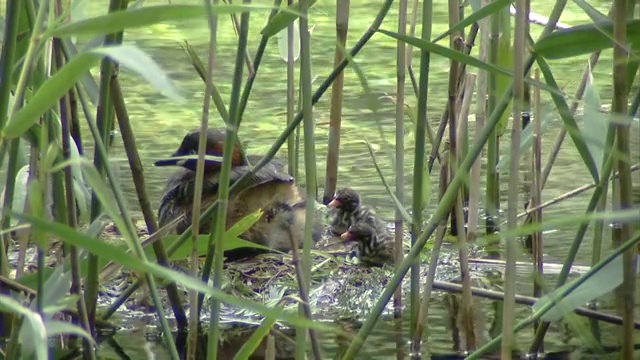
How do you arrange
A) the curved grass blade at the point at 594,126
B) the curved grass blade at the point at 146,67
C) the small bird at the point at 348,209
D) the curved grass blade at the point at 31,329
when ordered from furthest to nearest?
the small bird at the point at 348,209
the curved grass blade at the point at 594,126
the curved grass blade at the point at 31,329
the curved grass blade at the point at 146,67

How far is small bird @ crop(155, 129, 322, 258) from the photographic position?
395 centimetres

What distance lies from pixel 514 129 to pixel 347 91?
364cm

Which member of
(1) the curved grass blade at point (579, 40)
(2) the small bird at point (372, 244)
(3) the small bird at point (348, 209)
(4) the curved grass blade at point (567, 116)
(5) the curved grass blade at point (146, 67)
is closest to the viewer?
(5) the curved grass blade at point (146, 67)

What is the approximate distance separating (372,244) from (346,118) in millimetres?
1596

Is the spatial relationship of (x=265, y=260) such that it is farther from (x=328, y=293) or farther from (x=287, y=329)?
(x=287, y=329)

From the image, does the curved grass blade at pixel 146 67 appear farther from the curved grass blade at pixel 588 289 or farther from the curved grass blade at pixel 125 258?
the curved grass blade at pixel 588 289

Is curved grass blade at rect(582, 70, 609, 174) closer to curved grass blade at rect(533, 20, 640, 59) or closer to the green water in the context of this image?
curved grass blade at rect(533, 20, 640, 59)

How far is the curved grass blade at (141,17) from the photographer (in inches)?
62.2

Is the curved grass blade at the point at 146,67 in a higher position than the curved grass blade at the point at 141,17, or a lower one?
lower

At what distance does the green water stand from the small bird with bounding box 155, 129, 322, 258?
0.81 ft

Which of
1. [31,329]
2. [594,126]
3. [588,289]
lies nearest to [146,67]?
[31,329]

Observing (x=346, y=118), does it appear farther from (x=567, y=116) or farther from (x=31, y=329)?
(x=31, y=329)

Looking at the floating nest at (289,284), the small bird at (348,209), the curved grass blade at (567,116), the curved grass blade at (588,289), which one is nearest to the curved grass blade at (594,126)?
the curved grass blade at (567,116)

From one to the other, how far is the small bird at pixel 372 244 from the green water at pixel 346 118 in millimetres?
238
